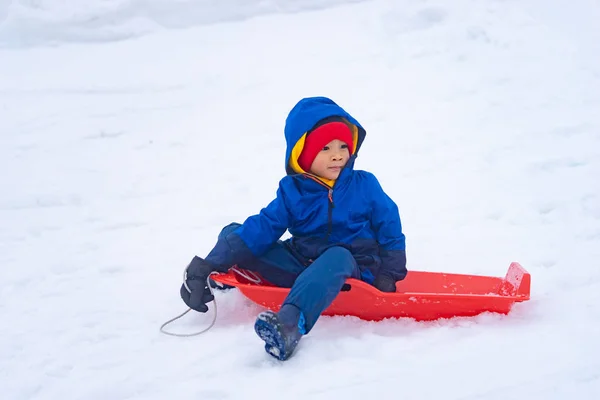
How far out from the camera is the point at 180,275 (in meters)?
3.46

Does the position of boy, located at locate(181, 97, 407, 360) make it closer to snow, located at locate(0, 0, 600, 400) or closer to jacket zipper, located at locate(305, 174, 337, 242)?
jacket zipper, located at locate(305, 174, 337, 242)

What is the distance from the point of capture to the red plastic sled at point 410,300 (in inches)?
106

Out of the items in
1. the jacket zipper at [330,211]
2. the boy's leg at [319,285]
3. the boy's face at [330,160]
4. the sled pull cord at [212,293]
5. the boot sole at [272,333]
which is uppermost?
the boy's face at [330,160]

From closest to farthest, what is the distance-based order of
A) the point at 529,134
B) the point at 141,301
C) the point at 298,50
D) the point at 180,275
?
1. the point at 141,301
2. the point at 180,275
3. the point at 529,134
4. the point at 298,50

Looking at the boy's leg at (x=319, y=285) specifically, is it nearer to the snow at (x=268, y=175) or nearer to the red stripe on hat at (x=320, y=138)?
the snow at (x=268, y=175)

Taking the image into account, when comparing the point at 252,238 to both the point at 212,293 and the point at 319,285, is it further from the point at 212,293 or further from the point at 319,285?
the point at 319,285

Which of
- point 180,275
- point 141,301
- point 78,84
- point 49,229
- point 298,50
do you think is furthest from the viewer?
point 298,50

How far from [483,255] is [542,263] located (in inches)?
12.2

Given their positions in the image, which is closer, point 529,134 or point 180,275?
point 180,275

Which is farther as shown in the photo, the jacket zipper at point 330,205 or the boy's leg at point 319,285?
the jacket zipper at point 330,205

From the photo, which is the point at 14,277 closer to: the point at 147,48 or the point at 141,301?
the point at 141,301

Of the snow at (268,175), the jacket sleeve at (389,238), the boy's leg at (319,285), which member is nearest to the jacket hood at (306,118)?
the jacket sleeve at (389,238)

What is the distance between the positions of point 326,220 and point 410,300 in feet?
1.68

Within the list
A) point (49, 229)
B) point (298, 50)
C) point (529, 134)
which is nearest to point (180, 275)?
point (49, 229)
